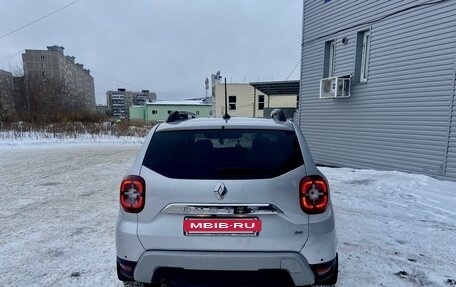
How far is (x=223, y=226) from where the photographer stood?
215cm

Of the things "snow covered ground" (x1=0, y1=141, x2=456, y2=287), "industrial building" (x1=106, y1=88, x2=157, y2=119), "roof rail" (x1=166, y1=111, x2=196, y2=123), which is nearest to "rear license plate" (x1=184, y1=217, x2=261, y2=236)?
"roof rail" (x1=166, y1=111, x2=196, y2=123)

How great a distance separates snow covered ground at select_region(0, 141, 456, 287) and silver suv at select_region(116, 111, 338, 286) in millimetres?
1021

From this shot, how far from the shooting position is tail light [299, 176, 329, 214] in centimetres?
222

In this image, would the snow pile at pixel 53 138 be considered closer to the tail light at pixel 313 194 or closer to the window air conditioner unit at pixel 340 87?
the window air conditioner unit at pixel 340 87

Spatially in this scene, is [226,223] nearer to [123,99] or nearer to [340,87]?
[340,87]

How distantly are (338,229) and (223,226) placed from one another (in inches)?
112

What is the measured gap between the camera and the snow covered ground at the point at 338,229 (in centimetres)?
316

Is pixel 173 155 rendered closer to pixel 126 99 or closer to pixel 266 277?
pixel 266 277

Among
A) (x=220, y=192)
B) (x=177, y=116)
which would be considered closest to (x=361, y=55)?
(x=177, y=116)

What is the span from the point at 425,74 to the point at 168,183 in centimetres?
822

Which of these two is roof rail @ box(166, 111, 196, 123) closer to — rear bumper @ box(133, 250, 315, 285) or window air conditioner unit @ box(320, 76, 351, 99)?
rear bumper @ box(133, 250, 315, 285)

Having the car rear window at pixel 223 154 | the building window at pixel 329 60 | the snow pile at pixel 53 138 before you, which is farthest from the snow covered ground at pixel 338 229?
the snow pile at pixel 53 138

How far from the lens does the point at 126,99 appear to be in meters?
110

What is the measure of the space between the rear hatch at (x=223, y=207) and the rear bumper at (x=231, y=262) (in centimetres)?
4
